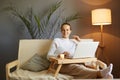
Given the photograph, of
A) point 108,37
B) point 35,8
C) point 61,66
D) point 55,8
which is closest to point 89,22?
point 108,37

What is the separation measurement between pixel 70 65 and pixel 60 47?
16.3 inches

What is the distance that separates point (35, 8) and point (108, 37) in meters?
1.46

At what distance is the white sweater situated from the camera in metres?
3.20

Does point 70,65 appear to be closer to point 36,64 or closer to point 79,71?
point 79,71

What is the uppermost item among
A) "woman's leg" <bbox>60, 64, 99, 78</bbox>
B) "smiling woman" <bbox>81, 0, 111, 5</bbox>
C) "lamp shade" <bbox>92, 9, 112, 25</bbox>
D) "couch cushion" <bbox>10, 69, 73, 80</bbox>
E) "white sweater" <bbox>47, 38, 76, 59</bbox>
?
"smiling woman" <bbox>81, 0, 111, 5</bbox>

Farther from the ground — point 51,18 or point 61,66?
point 51,18

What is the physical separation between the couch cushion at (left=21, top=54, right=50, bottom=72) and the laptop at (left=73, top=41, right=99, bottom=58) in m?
0.61

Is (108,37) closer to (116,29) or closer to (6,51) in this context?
(116,29)

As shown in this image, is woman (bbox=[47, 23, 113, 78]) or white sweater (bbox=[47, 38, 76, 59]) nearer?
woman (bbox=[47, 23, 113, 78])

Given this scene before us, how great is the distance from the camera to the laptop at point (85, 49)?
9.00ft

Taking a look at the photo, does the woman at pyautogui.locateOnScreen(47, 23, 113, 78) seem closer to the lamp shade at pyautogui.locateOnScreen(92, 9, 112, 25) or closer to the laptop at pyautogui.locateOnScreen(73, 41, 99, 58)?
the laptop at pyautogui.locateOnScreen(73, 41, 99, 58)

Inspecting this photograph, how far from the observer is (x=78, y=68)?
9.30 feet

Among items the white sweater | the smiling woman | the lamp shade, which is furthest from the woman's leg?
the smiling woman

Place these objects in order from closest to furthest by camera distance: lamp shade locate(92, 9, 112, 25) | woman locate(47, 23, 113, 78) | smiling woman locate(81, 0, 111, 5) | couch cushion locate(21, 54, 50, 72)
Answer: woman locate(47, 23, 113, 78) → couch cushion locate(21, 54, 50, 72) → lamp shade locate(92, 9, 112, 25) → smiling woman locate(81, 0, 111, 5)
